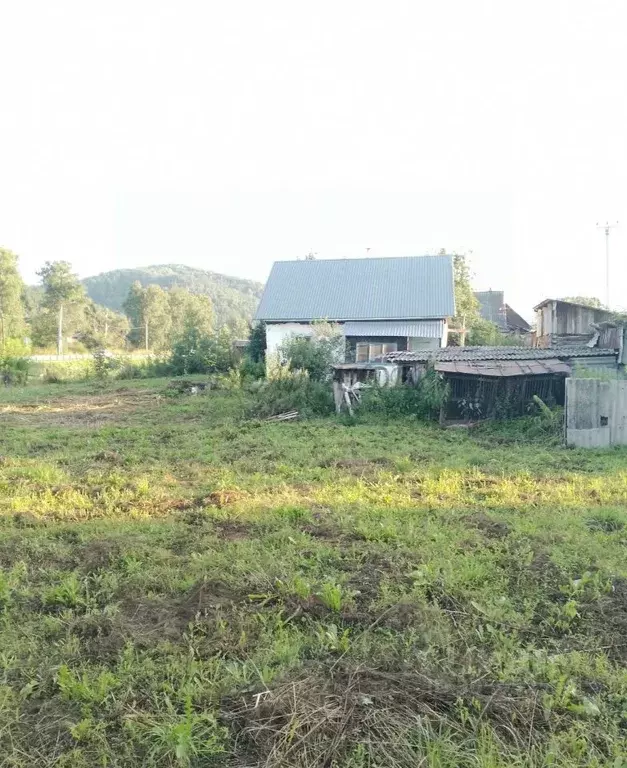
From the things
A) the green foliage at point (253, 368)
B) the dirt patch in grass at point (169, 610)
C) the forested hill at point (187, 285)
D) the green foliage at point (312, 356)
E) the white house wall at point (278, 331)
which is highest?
the forested hill at point (187, 285)

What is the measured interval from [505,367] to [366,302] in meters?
11.7

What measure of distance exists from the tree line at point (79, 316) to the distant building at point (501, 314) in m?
22.3

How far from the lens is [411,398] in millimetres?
13461

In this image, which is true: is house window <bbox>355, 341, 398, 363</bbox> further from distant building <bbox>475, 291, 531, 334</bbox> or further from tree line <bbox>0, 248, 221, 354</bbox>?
distant building <bbox>475, 291, 531, 334</bbox>

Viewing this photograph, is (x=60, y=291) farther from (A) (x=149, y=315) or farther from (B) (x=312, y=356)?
(B) (x=312, y=356)

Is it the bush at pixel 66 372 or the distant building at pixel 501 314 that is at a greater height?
the distant building at pixel 501 314

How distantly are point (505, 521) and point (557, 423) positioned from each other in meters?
6.31

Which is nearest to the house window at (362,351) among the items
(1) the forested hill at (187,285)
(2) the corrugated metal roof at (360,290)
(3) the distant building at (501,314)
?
(2) the corrugated metal roof at (360,290)

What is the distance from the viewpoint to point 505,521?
582cm

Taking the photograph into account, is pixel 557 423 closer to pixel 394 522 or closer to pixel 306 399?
Result: pixel 306 399

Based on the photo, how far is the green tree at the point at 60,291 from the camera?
138 ft

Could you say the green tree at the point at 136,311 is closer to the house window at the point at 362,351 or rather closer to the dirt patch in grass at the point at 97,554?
the house window at the point at 362,351

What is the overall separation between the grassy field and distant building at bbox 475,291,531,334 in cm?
3666

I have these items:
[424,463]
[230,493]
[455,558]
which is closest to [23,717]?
[455,558]
